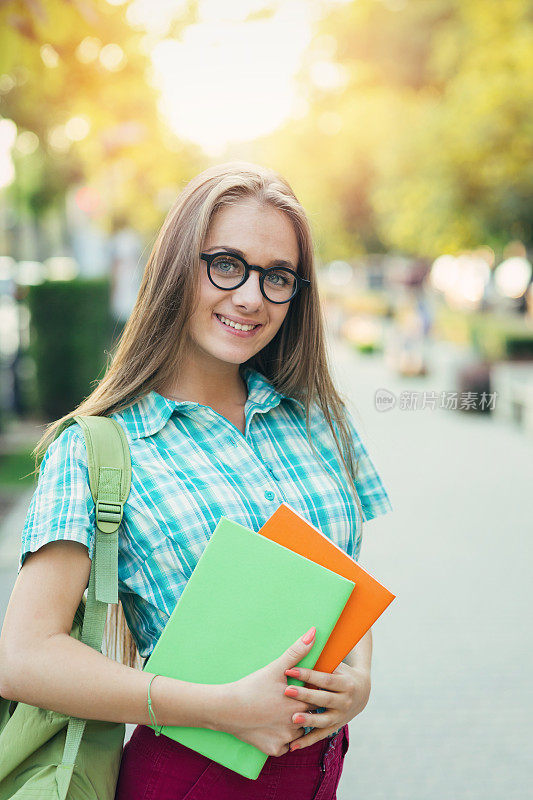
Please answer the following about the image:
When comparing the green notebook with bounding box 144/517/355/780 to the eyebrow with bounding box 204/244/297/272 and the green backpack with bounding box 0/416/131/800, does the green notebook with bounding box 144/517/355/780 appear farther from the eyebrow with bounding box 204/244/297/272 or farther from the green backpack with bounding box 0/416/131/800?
the eyebrow with bounding box 204/244/297/272

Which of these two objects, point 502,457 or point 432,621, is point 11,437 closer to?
Result: point 502,457

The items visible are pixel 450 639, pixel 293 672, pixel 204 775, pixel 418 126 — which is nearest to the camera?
pixel 293 672

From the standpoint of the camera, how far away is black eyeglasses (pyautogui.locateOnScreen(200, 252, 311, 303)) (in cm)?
174

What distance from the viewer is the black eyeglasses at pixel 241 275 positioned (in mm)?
1739

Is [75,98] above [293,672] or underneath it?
above

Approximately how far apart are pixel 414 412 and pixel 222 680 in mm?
11288

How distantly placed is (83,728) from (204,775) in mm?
242

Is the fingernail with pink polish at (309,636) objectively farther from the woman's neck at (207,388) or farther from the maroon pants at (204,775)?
the woman's neck at (207,388)

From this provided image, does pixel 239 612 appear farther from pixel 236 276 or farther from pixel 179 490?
pixel 236 276

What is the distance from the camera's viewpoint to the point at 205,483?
5.41 ft

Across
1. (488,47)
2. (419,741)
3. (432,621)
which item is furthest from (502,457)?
(488,47)

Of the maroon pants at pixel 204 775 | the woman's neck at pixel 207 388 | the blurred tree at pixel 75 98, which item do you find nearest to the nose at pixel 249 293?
the woman's neck at pixel 207 388
